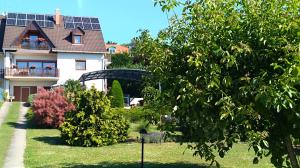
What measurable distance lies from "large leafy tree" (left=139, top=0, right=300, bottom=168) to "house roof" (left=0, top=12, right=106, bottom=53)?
42.5 m

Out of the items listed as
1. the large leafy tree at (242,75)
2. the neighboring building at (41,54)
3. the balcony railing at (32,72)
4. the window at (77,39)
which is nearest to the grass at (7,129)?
the large leafy tree at (242,75)

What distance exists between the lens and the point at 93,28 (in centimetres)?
5322

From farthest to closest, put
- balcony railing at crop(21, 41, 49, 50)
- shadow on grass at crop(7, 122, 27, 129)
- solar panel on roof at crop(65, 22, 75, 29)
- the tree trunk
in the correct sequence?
solar panel on roof at crop(65, 22, 75, 29)
balcony railing at crop(21, 41, 49, 50)
shadow on grass at crop(7, 122, 27, 129)
the tree trunk

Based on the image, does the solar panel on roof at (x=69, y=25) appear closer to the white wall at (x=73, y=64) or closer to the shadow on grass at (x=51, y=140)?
the white wall at (x=73, y=64)

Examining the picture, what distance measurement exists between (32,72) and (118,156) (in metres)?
35.2

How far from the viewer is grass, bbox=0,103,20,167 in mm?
17022

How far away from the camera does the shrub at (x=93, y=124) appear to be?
19.4 metres

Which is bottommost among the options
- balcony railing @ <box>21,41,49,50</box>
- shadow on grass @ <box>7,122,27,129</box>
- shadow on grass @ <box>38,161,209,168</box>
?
shadow on grass @ <box>38,161,209,168</box>

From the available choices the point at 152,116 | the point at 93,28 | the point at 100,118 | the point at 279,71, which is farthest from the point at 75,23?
the point at 279,71

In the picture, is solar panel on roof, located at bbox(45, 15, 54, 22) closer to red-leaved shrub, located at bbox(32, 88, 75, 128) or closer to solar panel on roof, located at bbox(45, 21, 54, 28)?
solar panel on roof, located at bbox(45, 21, 54, 28)

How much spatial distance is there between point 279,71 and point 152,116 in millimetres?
3695

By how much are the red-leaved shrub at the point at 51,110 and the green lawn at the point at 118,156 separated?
492 centimetres

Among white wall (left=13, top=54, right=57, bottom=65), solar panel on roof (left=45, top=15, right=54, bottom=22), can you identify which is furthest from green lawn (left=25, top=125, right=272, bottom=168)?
solar panel on roof (left=45, top=15, right=54, bottom=22)

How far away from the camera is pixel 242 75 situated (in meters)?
7.57
